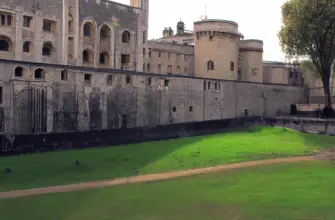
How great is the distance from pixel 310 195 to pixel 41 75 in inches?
605

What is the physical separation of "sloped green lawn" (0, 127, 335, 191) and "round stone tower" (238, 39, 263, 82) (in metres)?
20.8

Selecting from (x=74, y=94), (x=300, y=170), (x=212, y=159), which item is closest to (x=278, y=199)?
(x=300, y=170)

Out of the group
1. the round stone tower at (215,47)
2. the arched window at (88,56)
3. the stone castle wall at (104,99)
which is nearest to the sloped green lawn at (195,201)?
the stone castle wall at (104,99)

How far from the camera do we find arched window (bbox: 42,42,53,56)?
112ft

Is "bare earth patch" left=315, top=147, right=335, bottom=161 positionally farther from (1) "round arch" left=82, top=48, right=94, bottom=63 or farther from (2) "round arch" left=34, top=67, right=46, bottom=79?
(1) "round arch" left=82, top=48, right=94, bottom=63

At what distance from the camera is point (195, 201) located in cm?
1241

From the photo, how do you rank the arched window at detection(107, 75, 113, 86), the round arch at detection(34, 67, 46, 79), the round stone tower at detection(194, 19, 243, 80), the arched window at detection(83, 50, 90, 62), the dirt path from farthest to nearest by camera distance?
the round stone tower at detection(194, 19, 243, 80) → the arched window at detection(83, 50, 90, 62) → the arched window at detection(107, 75, 113, 86) → the round arch at detection(34, 67, 46, 79) → the dirt path

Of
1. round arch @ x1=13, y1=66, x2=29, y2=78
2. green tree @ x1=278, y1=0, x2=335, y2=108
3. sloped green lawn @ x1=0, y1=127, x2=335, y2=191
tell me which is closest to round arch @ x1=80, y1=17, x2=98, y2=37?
round arch @ x1=13, y1=66, x2=29, y2=78

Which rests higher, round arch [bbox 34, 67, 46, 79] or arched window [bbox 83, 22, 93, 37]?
arched window [bbox 83, 22, 93, 37]

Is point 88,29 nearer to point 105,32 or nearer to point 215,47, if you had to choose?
point 105,32

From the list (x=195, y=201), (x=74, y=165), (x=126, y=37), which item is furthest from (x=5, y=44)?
(x=195, y=201)

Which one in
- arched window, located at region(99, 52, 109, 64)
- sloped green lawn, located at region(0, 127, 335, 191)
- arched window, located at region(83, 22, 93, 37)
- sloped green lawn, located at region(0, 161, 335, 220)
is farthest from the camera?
arched window, located at region(99, 52, 109, 64)

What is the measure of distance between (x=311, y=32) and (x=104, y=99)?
58.2ft

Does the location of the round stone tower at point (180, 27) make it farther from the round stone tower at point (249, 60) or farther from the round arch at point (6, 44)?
the round arch at point (6, 44)
